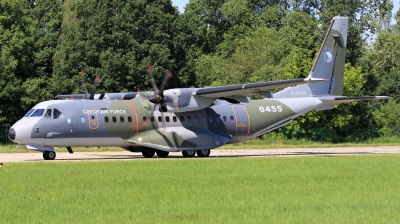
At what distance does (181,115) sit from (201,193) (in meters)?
13.7

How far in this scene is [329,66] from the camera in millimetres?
31953

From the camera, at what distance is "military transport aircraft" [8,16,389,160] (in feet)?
85.0

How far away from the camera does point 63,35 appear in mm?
54062

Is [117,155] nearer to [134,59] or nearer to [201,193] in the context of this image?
[201,193]

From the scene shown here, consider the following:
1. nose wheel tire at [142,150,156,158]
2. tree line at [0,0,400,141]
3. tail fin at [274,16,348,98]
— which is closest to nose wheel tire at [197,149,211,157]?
nose wheel tire at [142,150,156,158]

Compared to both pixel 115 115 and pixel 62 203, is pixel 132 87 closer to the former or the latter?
pixel 115 115

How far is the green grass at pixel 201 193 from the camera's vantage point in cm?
1191

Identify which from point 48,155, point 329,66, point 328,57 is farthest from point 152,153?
point 328,57

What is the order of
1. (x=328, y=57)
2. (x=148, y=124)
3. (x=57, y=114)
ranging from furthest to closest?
(x=328, y=57)
(x=148, y=124)
(x=57, y=114)

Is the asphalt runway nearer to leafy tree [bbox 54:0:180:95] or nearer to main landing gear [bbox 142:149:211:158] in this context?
main landing gear [bbox 142:149:211:158]

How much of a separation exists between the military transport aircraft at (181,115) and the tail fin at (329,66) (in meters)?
0.05

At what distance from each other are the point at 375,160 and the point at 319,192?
1089 cm

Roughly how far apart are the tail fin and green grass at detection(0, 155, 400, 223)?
30.8 ft

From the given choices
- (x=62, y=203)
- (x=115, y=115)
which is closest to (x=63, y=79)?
(x=115, y=115)
